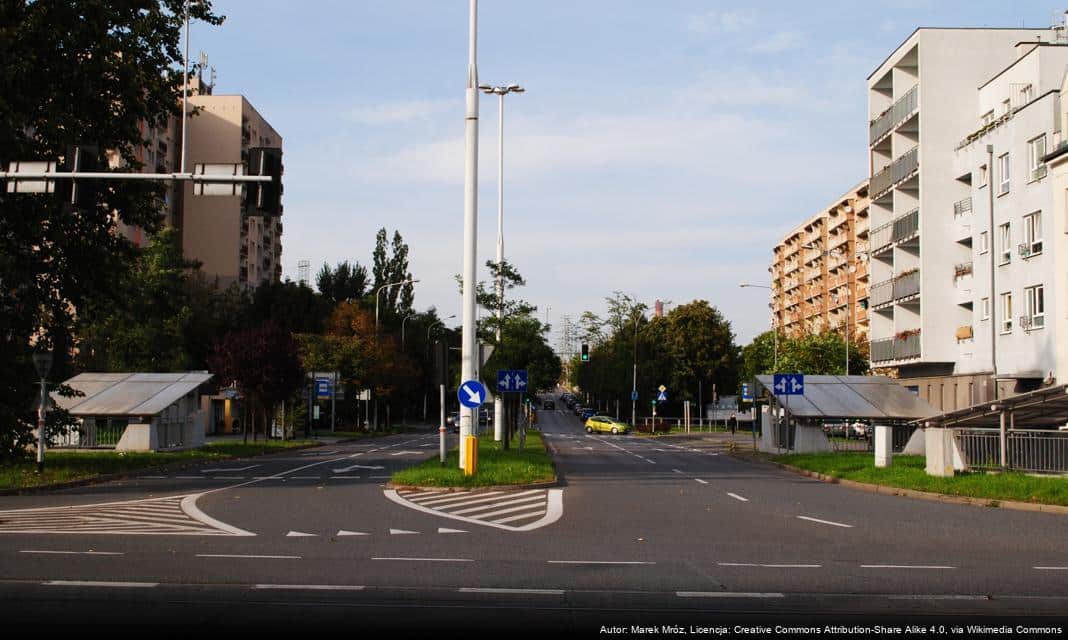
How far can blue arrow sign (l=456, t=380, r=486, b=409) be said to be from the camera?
23.4m

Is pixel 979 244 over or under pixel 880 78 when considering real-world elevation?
under

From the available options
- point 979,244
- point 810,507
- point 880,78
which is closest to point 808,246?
point 880,78

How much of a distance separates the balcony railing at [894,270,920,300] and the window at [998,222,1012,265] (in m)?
8.16

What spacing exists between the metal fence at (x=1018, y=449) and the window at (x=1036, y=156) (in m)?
16.7

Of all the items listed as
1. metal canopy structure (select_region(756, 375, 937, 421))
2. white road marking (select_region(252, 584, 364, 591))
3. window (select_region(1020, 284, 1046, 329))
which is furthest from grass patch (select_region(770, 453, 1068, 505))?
white road marking (select_region(252, 584, 364, 591))

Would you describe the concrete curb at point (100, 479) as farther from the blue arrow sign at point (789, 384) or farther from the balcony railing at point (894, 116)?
the balcony railing at point (894, 116)

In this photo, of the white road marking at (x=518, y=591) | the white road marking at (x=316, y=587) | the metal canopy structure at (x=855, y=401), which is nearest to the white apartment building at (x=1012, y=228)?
the metal canopy structure at (x=855, y=401)

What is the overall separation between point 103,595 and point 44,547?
3.96 metres

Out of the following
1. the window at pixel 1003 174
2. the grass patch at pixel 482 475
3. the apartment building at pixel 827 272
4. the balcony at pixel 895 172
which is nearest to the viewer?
the grass patch at pixel 482 475

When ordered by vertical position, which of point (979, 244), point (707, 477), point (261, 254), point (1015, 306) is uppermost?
point (261, 254)

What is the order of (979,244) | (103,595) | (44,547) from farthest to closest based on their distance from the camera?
1. (979,244)
2. (44,547)
3. (103,595)

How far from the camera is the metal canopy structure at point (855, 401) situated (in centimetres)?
4056

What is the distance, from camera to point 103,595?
380 inches

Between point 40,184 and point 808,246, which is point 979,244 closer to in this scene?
point 40,184
